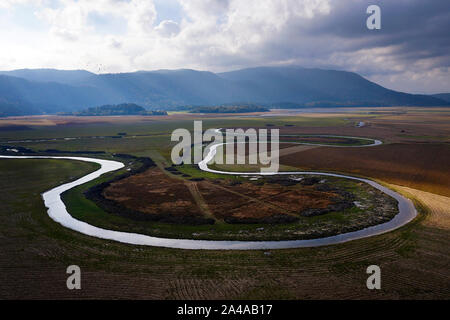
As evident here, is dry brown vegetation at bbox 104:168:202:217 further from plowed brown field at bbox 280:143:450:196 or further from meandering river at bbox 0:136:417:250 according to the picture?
plowed brown field at bbox 280:143:450:196

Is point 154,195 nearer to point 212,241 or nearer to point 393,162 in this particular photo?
point 212,241

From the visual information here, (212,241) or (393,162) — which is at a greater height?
(393,162)

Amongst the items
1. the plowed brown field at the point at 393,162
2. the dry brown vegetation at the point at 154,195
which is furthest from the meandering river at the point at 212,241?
the plowed brown field at the point at 393,162

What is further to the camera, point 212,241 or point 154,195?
point 154,195

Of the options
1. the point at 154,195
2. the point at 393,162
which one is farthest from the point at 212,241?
the point at 393,162

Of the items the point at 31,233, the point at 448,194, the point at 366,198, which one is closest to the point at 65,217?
the point at 31,233

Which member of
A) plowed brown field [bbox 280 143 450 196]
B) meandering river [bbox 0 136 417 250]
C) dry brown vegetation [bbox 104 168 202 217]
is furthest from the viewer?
plowed brown field [bbox 280 143 450 196]

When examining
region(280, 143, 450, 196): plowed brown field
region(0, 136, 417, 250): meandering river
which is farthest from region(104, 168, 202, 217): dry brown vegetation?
region(280, 143, 450, 196): plowed brown field
